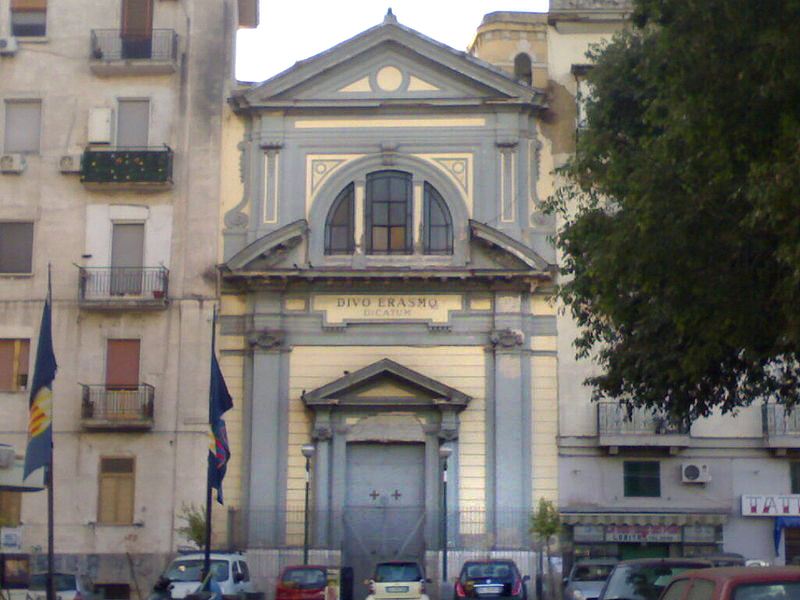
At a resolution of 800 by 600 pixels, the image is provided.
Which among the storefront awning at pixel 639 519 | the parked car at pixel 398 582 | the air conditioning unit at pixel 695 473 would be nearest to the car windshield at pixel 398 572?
the parked car at pixel 398 582

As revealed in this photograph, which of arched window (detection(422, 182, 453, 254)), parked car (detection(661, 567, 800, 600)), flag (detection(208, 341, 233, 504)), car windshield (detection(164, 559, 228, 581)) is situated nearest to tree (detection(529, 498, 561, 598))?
arched window (detection(422, 182, 453, 254))

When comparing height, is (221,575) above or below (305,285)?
below

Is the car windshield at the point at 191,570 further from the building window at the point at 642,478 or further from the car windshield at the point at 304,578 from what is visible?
the building window at the point at 642,478

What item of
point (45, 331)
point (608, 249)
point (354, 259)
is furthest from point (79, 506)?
point (608, 249)

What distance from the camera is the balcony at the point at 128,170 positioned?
124ft

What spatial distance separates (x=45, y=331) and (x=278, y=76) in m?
14.1

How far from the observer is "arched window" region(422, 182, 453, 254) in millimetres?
37625

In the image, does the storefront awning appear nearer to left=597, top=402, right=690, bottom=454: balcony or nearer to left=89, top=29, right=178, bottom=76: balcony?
left=597, top=402, right=690, bottom=454: balcony

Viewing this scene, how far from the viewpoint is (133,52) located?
3897cm

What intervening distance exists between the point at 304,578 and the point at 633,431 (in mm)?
10440

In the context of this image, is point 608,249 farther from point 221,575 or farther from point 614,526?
point 614,526

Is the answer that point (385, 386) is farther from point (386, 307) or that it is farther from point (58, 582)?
point (58, 582)

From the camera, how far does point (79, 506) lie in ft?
121

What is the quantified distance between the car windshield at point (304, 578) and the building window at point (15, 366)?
11.0 m
